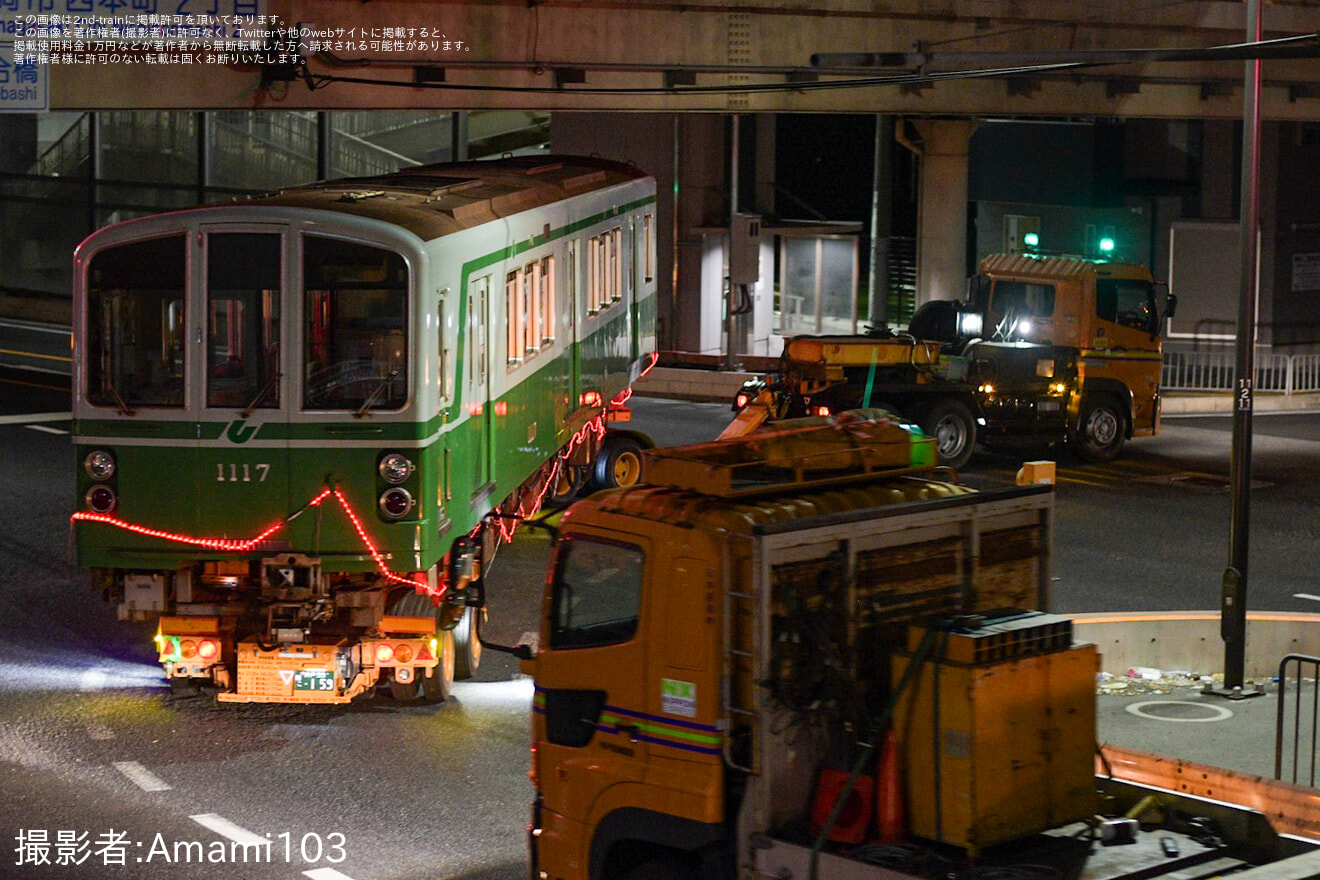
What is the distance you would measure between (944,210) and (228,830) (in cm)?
2357

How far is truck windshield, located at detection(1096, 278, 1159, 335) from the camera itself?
77.5 ft

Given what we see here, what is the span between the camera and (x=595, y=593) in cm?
788

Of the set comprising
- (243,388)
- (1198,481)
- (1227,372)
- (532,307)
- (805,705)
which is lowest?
(1198,481)

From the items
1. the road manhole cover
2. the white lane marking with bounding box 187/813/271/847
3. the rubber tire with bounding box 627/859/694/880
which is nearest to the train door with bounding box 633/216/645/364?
the road manhole cover

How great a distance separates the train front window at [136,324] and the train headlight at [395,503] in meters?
1.46

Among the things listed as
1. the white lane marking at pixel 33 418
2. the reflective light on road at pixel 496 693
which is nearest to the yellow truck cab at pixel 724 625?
the reflective light on road at pixel 496 693

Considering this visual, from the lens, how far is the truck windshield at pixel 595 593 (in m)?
7.69

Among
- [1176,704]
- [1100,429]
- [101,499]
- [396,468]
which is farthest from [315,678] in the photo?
[1100,429]

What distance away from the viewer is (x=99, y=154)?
129 feet

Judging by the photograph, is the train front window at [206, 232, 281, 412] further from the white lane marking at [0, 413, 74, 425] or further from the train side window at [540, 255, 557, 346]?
the white lane marking at [0, 413, 74, 425]

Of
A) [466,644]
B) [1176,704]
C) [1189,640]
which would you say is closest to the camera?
[466,644]

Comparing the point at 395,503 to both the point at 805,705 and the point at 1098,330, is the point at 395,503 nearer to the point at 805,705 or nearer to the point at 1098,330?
the point at 805,705

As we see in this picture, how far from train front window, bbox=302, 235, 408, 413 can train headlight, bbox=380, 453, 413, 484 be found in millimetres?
323

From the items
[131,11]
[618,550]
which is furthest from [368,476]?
[131,11]
